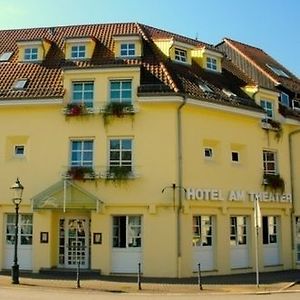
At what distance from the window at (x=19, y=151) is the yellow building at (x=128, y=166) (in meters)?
0.05

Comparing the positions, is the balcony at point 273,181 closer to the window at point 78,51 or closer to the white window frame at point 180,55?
the white window frame at point 180,55

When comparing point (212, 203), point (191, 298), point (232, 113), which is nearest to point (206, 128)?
point (232, 113)

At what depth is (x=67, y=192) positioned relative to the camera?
924 inches

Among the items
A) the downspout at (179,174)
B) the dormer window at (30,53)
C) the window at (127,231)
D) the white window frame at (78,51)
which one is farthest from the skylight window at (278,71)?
the window at (127,231)

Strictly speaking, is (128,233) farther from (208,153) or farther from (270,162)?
(270,162)

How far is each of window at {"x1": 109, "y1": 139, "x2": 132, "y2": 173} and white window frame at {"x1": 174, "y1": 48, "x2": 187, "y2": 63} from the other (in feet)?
20.2

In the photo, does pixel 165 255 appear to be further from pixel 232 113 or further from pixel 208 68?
pixel 208 68

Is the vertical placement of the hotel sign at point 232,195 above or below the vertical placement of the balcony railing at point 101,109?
below

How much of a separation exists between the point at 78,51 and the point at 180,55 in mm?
5316

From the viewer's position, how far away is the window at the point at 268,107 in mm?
28202

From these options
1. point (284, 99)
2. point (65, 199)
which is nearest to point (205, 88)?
point (284, 99)

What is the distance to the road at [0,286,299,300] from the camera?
17125mm

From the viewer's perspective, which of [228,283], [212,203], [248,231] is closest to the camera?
[228,283]

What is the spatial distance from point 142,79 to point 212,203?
259 inches
